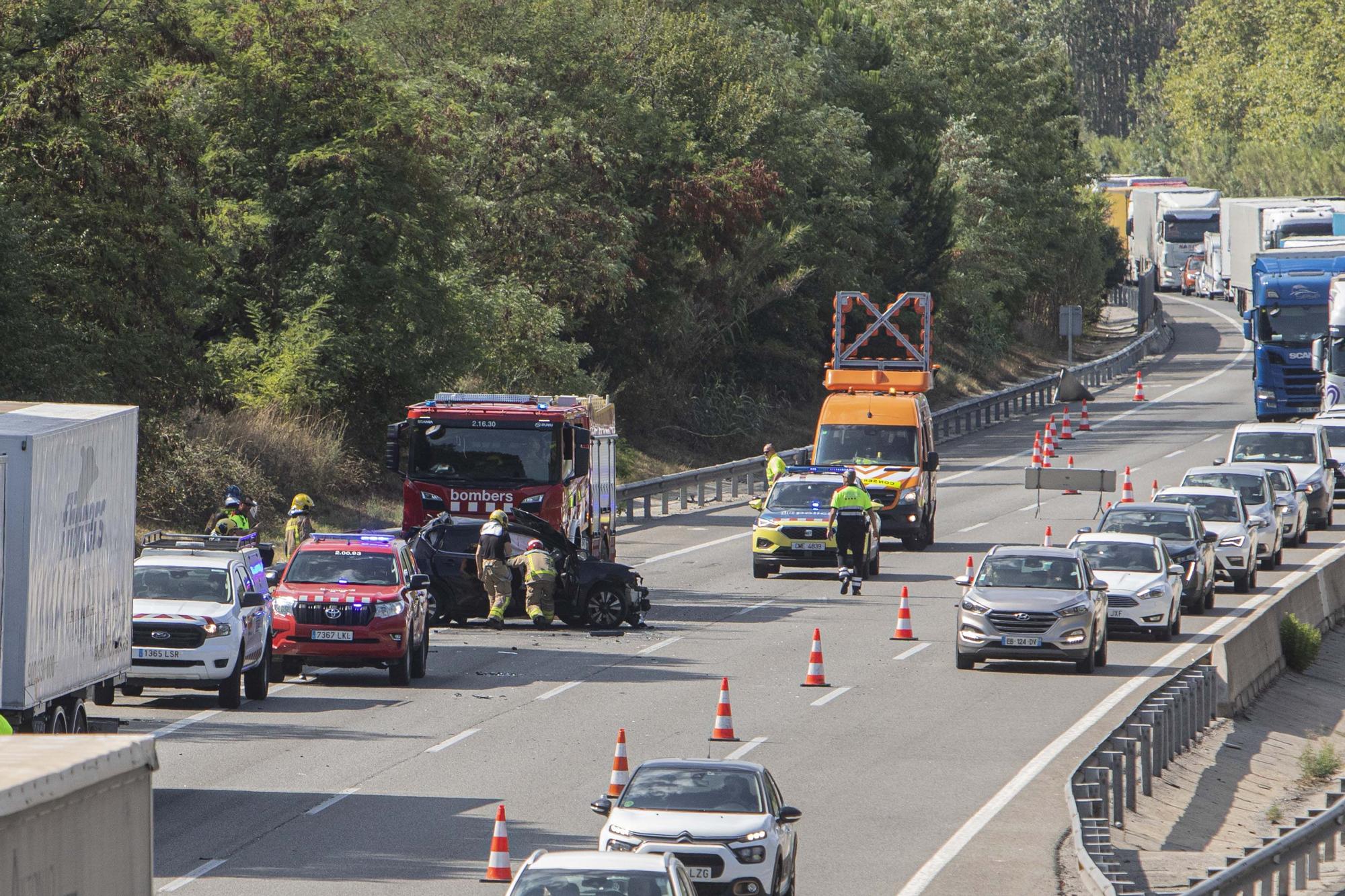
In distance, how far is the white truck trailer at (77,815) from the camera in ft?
26.8

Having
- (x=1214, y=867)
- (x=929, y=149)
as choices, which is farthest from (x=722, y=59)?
(x=1214, y=867)

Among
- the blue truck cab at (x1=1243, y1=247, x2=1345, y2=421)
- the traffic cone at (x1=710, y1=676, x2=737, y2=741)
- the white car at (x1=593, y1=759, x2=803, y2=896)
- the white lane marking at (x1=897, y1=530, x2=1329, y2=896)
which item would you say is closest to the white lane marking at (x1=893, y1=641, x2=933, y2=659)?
the white lane marking at (x1=897, y1=530, x2=1329, y2=896)

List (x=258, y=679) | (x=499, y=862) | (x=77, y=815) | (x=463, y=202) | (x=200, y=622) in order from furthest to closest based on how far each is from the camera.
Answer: (x=463, y=202) → (x=258, y=679) → (x=200, y=622) → (x=499, y=862) → (x=77, y=815)

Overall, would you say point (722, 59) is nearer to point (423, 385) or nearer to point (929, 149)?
point (929, 149)

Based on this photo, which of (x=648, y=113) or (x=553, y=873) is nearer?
(x=553, y=873)

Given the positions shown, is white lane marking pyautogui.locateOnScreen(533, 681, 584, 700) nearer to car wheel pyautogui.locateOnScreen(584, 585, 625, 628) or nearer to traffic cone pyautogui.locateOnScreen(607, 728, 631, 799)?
car wheel pyautogui.locateOnScreen(584, 585, 625, 628)

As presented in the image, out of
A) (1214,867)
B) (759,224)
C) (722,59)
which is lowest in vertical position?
(1214,867)

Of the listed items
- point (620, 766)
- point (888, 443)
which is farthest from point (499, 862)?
point (888, 443)

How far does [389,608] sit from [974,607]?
690 centimetres

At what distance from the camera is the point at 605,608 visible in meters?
28.3

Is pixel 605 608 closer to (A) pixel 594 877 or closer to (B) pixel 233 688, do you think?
(B) pixel 233 688

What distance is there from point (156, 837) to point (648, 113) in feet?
133

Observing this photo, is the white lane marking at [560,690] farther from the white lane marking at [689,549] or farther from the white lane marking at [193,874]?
the white lane marking at [689,549]

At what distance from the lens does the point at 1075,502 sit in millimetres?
45344
